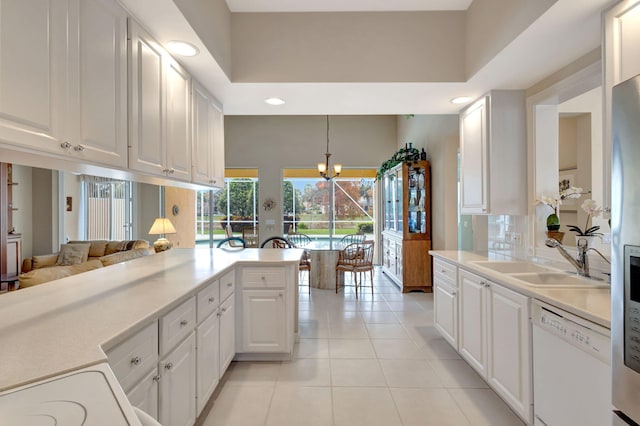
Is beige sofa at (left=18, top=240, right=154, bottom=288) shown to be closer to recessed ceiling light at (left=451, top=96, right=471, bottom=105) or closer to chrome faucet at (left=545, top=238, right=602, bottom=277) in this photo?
recessed ceiling light at (left=451, top=96, right=471, bottom=105)

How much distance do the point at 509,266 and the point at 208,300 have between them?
229 cm

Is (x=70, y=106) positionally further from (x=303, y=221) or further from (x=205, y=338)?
(x=303, y=221)

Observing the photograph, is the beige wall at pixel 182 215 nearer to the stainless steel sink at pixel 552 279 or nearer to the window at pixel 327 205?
the window at pixel 327 205

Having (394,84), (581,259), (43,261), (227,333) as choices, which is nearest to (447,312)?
(581,259)

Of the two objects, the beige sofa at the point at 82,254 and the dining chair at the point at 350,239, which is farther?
the dining chair at the point at 350,239

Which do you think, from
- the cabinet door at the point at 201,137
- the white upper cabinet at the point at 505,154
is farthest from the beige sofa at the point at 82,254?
the white upper cabinet at the point at 505,154

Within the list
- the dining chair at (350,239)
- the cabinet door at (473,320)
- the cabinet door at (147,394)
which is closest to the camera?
the cabinet door at (147,394)

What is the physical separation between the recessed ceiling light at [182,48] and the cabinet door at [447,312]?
2691 millimetres

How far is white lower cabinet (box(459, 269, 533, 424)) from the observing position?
180 cm

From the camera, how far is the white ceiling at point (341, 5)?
2473 millimetres

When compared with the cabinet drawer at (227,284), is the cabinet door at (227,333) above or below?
below

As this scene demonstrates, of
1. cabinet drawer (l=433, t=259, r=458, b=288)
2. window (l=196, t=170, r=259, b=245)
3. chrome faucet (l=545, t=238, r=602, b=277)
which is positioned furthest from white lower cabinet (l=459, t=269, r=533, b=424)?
window (l=196, t=170, r=259, b=245)

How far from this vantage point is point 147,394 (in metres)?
1.30

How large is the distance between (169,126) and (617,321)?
2404 millimetres
